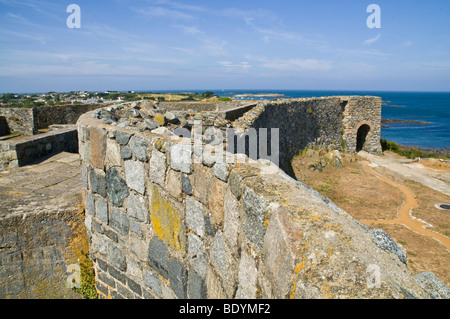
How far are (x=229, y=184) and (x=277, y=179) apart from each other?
34 cm

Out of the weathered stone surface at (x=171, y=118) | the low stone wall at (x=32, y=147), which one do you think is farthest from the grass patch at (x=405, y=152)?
the low stone wall at (x=32, y=147)

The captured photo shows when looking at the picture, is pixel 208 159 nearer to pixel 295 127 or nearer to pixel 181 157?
pixel 181 157

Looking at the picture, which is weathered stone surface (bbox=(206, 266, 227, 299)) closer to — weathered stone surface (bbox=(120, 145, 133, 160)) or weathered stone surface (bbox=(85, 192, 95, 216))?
weathered stone surface (bbox=(120, 145, 133, 160))

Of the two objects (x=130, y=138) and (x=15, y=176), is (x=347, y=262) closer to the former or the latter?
(x=130, y=138)

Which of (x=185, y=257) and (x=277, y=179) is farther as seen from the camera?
(x=185, y=257)

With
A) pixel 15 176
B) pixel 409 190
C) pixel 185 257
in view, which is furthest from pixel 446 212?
pixel 15 176

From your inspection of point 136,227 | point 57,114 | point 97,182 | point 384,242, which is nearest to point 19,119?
point 57,114

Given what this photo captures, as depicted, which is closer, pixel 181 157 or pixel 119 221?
pixel 181 157

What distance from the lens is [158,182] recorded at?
2.85 m

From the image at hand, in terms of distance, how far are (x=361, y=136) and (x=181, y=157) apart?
22.6 meters

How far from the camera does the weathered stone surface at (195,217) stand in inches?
97.9

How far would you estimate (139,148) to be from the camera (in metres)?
2.96

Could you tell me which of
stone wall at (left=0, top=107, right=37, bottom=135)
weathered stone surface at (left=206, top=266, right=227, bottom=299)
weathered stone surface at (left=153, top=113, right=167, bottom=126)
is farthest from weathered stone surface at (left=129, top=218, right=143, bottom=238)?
stone wall at (left=0, top=107, right=37, bottom=135)
